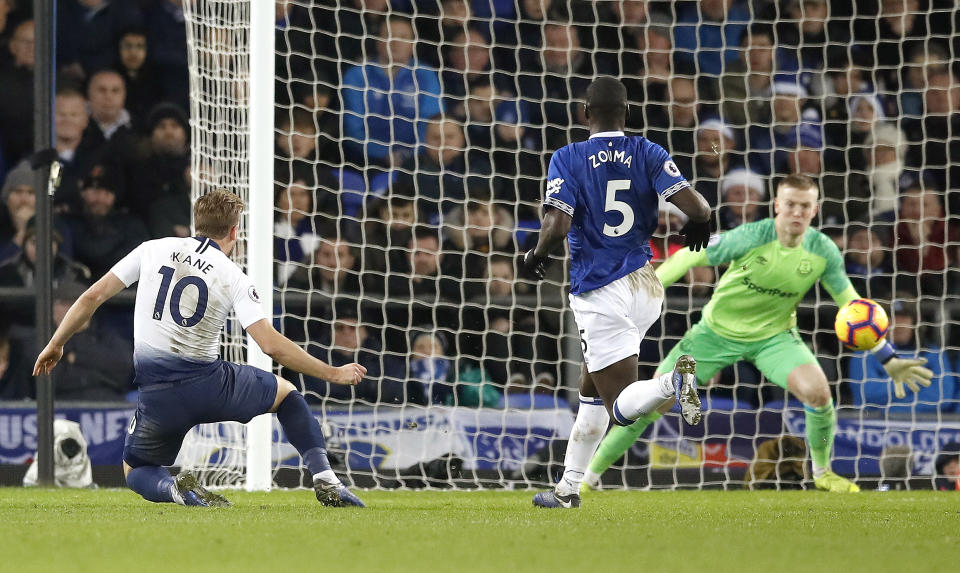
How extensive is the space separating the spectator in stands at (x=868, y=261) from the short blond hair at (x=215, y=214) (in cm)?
556

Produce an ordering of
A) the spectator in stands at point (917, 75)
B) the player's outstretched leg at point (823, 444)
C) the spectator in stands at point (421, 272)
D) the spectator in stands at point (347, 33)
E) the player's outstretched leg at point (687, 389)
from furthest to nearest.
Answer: the spectator in stands at point (917, 75)
the spectator in stands at point (347, 33)
the spectator in stands at point (421, 272)
the player's outstretched leg at point (823, 444)
the player's outstretched leg at point (687, 389)

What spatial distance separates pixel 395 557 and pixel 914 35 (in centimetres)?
840

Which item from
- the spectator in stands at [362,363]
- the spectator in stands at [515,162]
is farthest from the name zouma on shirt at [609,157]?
the spectator in stands at [515,162]

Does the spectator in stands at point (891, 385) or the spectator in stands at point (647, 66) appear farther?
the spectator in stands at point (647, 66)

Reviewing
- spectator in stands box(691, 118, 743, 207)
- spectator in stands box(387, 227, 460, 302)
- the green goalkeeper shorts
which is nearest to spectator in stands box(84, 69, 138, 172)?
spectator in stands box(387, 227, 460, 302)

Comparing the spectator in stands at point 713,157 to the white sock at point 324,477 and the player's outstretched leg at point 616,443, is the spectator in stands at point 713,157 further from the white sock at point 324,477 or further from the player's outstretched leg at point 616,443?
the white sock at point 324,477

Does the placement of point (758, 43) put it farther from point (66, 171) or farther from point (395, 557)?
point (395, 557)

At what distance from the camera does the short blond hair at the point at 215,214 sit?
211 inches

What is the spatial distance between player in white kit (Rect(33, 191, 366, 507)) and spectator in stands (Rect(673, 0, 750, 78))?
20.3ft

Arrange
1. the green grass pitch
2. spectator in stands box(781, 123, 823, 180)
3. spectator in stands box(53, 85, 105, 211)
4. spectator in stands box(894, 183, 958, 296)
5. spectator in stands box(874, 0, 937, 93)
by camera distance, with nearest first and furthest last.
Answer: the green grass pitch < spectator in stands box(53, 85, 105, 211) < spectator in stands box(894, 183, 958, 296) < spectator in stands box(781, 123, 823, 180) < spectator in stands box(874, 0, 937, 93)

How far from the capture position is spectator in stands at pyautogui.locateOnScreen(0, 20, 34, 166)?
998cm

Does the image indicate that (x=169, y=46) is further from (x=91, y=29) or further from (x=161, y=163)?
(x=161, y=163)

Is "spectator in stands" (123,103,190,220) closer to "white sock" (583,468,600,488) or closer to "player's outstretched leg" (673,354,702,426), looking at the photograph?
"white sock" (583,468,600,488)

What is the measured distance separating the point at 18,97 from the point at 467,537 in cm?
718
